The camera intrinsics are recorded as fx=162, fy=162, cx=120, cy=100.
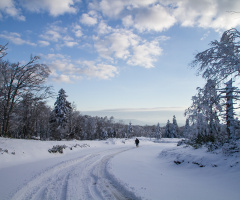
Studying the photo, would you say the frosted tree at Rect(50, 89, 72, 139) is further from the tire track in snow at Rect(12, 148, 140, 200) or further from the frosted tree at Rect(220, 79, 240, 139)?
the frosted tree at Rect(220, 79, 240, 139)

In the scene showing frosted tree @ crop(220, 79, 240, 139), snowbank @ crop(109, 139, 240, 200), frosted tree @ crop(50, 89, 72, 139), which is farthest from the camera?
frosted tree @ crop(50, 89, 72, 139)

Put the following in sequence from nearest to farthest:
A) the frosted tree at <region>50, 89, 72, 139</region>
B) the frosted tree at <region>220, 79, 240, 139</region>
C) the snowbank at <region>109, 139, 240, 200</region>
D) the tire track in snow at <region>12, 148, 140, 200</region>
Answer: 1. the tire track in snow at <region>12, 148, 140, 200</region>
2. the snowbank at <region>109, 139, 240, 200</region>
3. the frosted tree at <region>220, 79, 240, 139</region>
4. the frosted tree at <region>50, 89, 72, 139</region>

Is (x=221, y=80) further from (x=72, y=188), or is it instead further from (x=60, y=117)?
(x=60, y=117)

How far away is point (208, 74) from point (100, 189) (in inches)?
264

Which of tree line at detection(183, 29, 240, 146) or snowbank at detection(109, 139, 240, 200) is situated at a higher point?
tree line at detection(183, 29, 240, 146)

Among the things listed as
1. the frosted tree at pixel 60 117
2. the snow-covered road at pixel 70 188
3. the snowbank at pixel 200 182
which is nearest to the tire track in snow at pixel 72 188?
the snow-covered road at pixel 70 188

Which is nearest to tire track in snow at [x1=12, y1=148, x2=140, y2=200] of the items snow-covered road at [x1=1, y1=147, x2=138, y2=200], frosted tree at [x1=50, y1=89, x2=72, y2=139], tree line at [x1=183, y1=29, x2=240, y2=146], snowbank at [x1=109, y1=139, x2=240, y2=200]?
snow-covered road at [x1=1, y1=147, x2=138, y2=200]

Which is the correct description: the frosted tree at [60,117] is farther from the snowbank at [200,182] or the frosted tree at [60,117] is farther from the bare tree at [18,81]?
the snowbank at [200,182]

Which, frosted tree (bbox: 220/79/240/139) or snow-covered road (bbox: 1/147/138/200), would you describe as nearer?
snow-covered road (bbox: 1/147/138/200)

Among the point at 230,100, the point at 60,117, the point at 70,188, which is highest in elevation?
the point at 230,100

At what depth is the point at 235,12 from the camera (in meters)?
7.38

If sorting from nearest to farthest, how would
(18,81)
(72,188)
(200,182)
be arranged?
(72,188), (200,182), (18,81)

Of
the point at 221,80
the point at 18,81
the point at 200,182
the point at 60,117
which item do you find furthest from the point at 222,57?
the point at 60,117

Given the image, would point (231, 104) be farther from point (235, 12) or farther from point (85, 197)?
point (85, 197)
